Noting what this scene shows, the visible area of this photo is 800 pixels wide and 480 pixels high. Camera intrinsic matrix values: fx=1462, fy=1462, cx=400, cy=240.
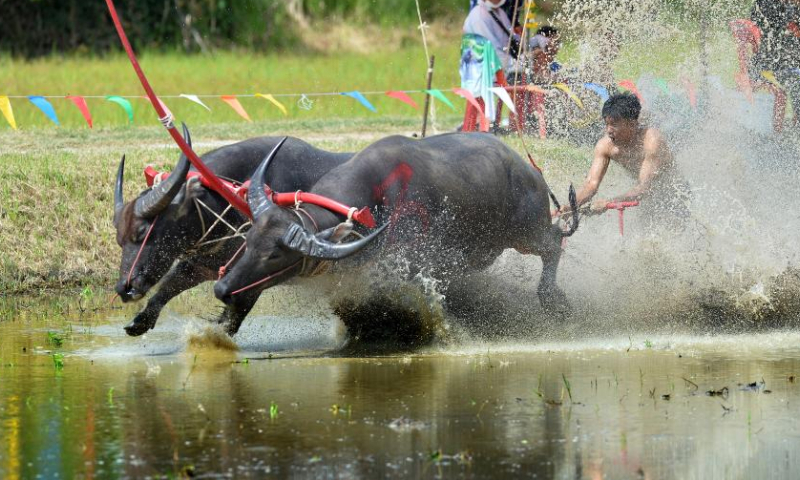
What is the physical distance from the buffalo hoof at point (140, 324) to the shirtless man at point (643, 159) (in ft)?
10.4

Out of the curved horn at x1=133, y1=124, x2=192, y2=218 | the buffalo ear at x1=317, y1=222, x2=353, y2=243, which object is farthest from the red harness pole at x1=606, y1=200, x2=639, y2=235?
the curved horn at x1=133, y1=124, x2=192, y2=218

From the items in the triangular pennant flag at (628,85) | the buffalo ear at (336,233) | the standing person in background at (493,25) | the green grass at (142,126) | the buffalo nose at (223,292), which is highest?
the standing person in background at (493,25)

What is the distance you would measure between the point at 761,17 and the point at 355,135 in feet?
15.3

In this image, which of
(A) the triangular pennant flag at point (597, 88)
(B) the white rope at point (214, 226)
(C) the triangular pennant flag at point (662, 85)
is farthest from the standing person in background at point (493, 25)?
(B) the white rope at point (214, 226)

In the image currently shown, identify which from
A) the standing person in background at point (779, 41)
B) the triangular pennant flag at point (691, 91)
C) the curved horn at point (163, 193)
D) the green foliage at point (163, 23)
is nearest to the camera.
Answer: the curved horn at point (163, 193)

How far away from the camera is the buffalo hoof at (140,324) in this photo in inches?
353

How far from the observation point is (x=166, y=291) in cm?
923

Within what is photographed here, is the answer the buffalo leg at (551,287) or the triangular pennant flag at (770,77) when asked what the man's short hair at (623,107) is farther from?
the triangular pennant flag at (770,77)

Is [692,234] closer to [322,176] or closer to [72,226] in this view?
[322,176]

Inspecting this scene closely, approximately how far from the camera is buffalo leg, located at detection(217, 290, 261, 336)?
8.22 m

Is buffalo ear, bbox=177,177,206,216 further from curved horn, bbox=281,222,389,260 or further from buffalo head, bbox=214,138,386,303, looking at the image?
curved horn, bbox=281,222,389,260

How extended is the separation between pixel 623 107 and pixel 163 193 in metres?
3.55

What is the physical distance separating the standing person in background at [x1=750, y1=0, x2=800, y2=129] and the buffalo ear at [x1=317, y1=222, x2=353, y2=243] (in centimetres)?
728

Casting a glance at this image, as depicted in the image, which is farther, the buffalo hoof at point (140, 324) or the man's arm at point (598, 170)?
the man's arm at point (598, 170)
